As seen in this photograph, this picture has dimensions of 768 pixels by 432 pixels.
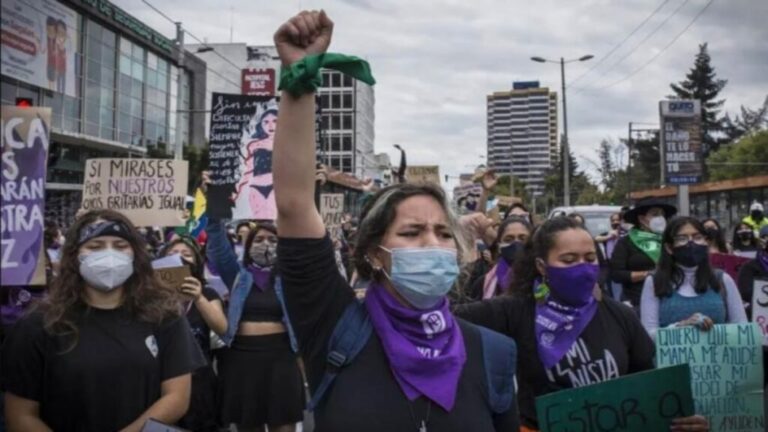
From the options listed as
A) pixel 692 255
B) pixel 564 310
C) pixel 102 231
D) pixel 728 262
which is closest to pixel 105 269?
pixel 102 231

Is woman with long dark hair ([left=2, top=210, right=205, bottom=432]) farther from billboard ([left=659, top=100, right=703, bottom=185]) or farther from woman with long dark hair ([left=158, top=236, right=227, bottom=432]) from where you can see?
billboard ([left=659, top=100, right=703, bottom=185])

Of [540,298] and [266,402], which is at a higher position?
[540,298]

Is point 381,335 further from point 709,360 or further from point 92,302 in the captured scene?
point 709,360

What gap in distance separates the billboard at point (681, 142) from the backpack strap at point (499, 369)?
17339mm

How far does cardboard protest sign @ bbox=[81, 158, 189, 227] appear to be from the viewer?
7582 millimetres

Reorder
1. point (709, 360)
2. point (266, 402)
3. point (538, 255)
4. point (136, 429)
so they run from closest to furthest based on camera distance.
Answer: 1. point (136, 429)
2. point (538, 255)
3. point (709, 360)
4. point (266, 402)

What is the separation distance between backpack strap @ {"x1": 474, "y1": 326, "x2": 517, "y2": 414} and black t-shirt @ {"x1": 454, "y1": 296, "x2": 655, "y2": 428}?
1109 mm

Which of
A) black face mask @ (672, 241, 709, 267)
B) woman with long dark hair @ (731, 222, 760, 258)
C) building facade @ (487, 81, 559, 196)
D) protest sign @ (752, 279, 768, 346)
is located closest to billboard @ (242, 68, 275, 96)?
woman with long dark hair @ (731, 222, 760, 258)

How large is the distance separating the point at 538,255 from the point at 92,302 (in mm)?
2122

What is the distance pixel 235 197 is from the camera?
771 centimetres

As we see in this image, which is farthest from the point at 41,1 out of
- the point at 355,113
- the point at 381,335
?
the point at 355,113

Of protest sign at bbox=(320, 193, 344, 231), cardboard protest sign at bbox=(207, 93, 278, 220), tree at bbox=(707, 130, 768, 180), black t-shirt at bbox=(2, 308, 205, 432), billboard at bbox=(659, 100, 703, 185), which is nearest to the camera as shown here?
black t-shirt at bbox=(2, 308, 205, 432)

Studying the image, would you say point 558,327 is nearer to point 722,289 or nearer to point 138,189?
point 722,289

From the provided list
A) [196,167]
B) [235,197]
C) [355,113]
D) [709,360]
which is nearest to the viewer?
[709,360]
